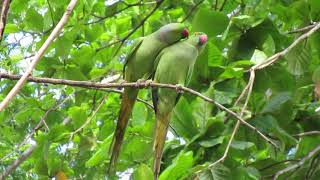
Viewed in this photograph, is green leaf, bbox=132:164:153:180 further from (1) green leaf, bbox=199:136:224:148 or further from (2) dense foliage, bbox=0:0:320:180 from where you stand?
(1) green leaf, bbox=199:136:224:148

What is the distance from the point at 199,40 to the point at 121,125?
15.7 inches

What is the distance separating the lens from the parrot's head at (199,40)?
1856 millimetres

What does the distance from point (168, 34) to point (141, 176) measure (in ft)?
2.53

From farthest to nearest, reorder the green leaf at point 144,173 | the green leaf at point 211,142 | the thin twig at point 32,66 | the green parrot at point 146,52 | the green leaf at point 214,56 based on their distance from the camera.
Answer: the green parrot at point 146,52 → the green leaf at point 214,56 → the green leaf at point 211,142 → the green leaf at point 144,173 → the thin twig at point 32,66

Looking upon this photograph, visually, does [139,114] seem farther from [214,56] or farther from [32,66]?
[32,66]

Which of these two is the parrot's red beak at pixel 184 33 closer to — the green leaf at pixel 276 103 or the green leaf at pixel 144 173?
the green leaf at pixel 276 103

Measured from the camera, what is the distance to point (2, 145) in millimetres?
2957

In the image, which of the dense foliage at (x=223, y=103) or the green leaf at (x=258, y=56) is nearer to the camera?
the dense foliage at (x=223, y=103)

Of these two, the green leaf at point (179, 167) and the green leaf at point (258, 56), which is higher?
the green leaf at point (258, 56)

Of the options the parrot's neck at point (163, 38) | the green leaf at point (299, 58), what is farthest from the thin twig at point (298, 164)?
the parrot's neck at point (163, 38)

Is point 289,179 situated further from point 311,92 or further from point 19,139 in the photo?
point 19,139

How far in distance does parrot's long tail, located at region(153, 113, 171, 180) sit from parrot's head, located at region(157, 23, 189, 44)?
292mm

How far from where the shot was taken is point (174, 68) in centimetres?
Result: 192

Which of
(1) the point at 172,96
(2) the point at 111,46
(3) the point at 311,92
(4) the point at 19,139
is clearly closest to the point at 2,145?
(4) the point at 19,139
